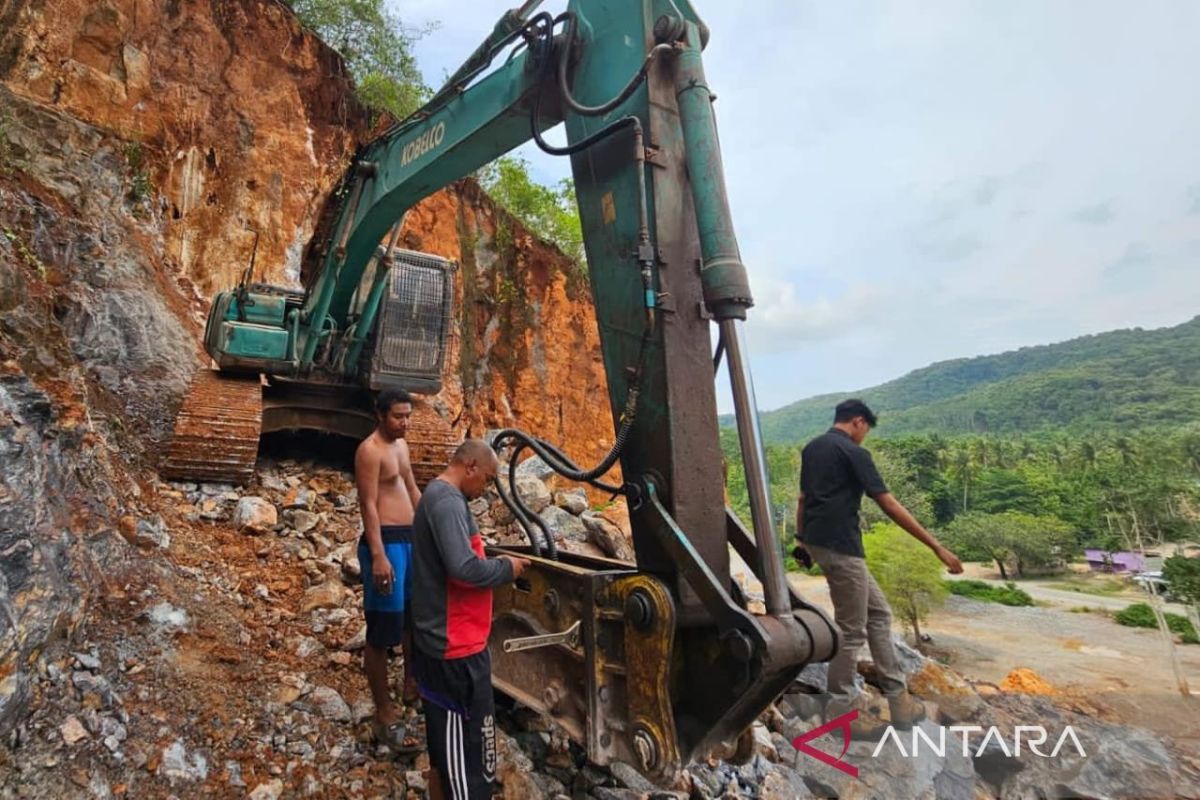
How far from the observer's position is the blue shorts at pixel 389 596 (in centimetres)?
274

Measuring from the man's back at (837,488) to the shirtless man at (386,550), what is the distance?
196cm

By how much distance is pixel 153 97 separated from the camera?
800cm

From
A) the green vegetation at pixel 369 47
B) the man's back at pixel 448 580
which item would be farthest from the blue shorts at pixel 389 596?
the green vegetation at pixel 369 47

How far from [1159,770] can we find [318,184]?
10.8 metres

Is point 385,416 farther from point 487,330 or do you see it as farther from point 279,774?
point 487,330

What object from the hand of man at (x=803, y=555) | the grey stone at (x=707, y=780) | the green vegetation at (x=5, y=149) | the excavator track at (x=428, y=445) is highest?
the green vegetation at (x=5, y=149)

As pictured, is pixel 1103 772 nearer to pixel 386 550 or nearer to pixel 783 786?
pixel 783 786

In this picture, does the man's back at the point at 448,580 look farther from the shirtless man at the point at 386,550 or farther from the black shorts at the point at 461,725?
the shirtless man at the point at 386,550

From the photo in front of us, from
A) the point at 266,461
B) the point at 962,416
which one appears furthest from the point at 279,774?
the point at 962,416

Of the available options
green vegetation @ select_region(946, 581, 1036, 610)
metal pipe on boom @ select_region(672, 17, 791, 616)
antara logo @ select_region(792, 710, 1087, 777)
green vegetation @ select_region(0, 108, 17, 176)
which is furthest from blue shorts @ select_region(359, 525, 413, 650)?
green vegetation @ select_region(946, 581, 1036, 610)

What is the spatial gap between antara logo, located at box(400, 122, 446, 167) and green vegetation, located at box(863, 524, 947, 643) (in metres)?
18.8

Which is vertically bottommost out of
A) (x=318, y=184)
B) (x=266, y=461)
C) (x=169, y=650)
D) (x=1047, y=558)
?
(x=1047, y=558)

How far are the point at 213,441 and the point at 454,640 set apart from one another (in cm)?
321

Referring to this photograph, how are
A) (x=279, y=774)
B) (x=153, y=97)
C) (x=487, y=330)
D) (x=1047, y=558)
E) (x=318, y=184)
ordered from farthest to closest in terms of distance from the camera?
(x=1047, y=558)
(x=487, y=330)
(x=318, y=184)
(x=153, y=97)
(x=279, y=774)
